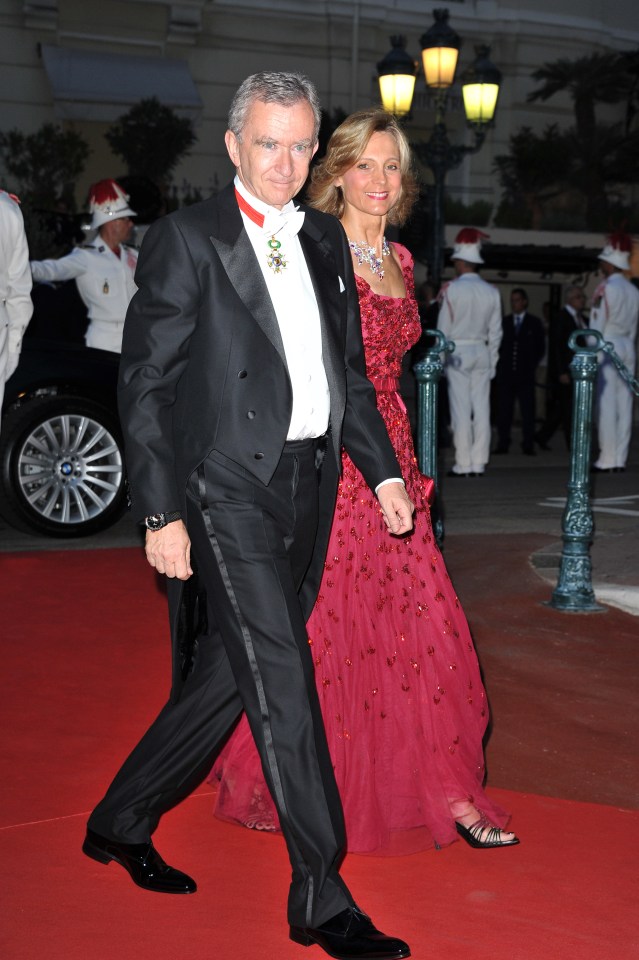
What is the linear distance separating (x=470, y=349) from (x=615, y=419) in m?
1.69

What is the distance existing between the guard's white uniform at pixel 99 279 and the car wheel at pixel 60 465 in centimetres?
79

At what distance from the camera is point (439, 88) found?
1525 cm

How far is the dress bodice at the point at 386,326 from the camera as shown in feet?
13.8

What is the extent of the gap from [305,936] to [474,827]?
0.79 m

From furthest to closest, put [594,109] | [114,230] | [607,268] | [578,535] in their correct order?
[594,109], [607,268], [114,230], [578,535]

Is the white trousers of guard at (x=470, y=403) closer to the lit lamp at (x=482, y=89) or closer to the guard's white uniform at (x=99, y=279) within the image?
the lit lamp at (x=482, y=89)

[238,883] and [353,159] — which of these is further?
[353,159]

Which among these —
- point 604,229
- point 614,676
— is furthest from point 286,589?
point 604,229

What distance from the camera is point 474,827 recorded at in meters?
3.80

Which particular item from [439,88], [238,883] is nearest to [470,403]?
[439,88]

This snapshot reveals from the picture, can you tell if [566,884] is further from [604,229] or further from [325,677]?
[604,229]

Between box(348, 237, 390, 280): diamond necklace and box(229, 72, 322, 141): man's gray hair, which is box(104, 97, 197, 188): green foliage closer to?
box(348, 237, 390, 280): diamond necklace

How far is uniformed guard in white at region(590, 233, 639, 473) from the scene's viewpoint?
43.5 ft

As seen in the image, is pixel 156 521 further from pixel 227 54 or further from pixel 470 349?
pixel 227 54
